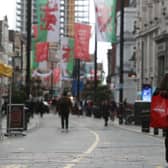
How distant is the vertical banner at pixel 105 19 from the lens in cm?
4319

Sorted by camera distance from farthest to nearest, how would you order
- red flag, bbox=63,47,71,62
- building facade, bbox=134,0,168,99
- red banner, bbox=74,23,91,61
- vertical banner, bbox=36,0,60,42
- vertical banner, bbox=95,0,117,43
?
building facade, bbox=134,0,168,99
red flag, bbox=63,47,71,62
red banner, bbox=74,23,91,61
vertical banner, bbox=95,0,117,43
vertical banner, bbox=36,0,60,42

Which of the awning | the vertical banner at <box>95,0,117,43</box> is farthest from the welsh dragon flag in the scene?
the awning

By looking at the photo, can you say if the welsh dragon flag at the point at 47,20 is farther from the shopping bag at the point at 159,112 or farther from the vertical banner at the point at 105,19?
the shopping bag at the point at 159,112

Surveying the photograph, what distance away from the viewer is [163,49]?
Answer: 2616 inches

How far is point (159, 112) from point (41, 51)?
37.8 meters

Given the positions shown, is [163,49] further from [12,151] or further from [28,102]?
[12,151]

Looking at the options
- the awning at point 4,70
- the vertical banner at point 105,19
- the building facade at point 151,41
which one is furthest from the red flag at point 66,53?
the awning at point 4,70

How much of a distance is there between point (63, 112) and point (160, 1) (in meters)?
40.4

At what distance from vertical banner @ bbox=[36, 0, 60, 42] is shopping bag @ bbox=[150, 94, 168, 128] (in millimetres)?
29401

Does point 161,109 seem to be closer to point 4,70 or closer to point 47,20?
point 4,70

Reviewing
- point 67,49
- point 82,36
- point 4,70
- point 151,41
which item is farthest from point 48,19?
point 151,41

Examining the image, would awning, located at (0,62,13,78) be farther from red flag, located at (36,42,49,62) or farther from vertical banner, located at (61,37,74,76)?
vertical banner, located at (61,37,74,76)

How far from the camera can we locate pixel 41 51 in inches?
2010

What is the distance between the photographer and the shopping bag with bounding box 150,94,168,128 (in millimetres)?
13531
